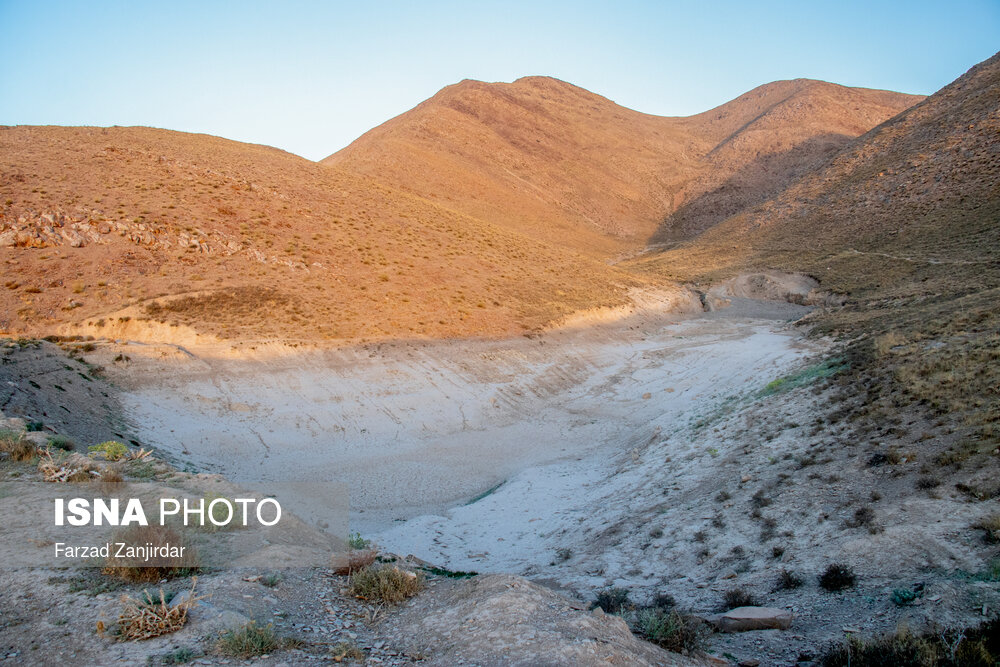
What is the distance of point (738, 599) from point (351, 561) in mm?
4356

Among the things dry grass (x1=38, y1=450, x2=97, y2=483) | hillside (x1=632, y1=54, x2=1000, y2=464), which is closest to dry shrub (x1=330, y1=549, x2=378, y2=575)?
dry grass (x1=38, y1=450, x2=97, y2=483)

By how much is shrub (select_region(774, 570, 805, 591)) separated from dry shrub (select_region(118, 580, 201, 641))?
621 centimetres

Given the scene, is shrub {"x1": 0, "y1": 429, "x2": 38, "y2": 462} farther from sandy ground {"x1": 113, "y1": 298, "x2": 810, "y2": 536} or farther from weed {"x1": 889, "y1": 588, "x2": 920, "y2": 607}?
weed {"x1": 889, "y1": 588, "x2": 920, "y2": 607}

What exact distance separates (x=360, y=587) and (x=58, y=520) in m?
3.55

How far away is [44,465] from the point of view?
24.1 ft

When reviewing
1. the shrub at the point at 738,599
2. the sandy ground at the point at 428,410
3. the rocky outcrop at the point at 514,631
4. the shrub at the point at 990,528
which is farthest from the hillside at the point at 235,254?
the shrub at the point at 990,528

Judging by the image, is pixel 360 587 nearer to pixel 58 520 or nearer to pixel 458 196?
pixel 58 520

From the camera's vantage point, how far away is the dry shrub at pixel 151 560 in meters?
5.41

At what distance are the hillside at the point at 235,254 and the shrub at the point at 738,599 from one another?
1736 cm

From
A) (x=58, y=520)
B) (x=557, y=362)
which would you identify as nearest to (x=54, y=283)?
(x=58, y=520)

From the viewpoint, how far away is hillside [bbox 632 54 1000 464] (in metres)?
10.9

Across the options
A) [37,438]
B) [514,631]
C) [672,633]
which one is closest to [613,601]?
[672,633]

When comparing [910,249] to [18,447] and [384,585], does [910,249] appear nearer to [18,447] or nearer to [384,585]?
[384,585]

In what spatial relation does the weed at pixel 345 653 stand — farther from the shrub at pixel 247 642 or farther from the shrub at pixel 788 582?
the shrub at pixel 788 582
